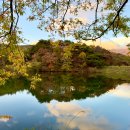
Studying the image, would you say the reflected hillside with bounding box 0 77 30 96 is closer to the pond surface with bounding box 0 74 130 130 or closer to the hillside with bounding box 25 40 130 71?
the pond surface with bounding box 0 74 130 130

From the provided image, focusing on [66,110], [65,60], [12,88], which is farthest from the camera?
[65,60]

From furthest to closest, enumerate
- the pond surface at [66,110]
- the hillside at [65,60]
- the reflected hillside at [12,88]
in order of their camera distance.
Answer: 1. the hillside at [65,60]
2. the reflected hillside at [12,88]
3. the pond surface at [66,110]

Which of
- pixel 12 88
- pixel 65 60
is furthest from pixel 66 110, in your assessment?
pixel 65 60

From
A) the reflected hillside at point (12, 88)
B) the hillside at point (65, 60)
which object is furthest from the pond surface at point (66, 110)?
the hillside at point (65, 60)

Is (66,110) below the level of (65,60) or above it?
below

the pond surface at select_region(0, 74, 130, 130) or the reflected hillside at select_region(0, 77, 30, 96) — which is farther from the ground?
the reflected hillside at select_region(0, 77, 30, 96)

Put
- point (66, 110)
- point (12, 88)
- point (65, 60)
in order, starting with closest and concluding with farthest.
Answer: point (66, 110) < point (12, 88) < point (65, 60)

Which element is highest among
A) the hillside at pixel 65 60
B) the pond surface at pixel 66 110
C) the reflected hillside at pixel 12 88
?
the hillside at pixel 65 60

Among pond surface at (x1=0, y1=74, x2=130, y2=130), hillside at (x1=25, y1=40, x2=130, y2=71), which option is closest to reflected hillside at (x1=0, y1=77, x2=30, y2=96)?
pond surface at (x1=0, y1=74, x2=130, y2=130)

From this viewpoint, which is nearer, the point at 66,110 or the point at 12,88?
the point at 66,110

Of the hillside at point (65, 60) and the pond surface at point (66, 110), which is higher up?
the hillside at point (65, 60)

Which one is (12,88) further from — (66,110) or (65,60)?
(65,60)

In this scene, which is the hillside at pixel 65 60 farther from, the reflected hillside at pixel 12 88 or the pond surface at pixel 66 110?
the pond surface at pixel 66 110

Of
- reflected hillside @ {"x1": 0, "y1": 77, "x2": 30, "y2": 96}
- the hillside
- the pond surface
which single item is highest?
the hillside
